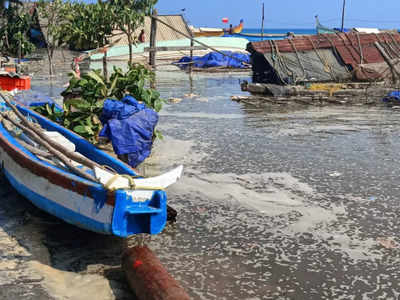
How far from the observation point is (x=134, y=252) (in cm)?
477

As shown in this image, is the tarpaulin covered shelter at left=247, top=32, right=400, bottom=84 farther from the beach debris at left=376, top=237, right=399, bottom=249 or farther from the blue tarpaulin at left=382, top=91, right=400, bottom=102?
the beach debris at left=376, top=237, right=399, bottom=249

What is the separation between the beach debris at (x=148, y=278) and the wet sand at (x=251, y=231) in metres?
0.25

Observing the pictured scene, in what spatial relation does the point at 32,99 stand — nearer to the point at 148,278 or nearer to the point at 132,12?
the point at 148,278

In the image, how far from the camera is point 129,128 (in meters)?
8.05

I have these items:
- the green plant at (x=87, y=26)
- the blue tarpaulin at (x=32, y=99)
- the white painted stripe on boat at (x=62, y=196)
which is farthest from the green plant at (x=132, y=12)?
the white painted stripe on boat at (x=62, y=196)

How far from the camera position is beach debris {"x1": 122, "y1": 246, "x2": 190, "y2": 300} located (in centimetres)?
410

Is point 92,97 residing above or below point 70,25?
below

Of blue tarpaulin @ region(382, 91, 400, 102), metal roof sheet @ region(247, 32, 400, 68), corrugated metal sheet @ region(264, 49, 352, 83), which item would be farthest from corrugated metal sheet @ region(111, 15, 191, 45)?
blue tarpaulin @ region(382, 91, 400, 102)

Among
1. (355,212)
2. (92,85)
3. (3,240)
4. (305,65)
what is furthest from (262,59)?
(3,240)

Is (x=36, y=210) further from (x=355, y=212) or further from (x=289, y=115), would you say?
(x=289, y=115)

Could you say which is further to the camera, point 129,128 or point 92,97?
point 92,97

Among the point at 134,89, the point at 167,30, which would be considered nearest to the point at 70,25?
the point at 167,30

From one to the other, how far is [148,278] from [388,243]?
10.3ft

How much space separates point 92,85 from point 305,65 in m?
14.2
